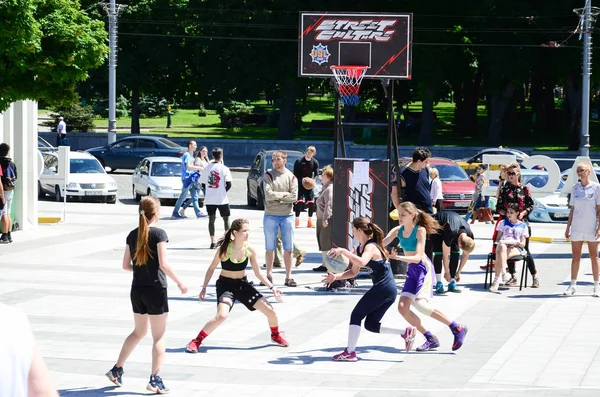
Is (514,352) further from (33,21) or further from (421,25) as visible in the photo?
(421,25)

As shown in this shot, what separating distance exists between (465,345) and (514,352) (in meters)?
0.59

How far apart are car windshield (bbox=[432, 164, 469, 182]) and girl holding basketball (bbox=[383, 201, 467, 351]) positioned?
18.3 metres

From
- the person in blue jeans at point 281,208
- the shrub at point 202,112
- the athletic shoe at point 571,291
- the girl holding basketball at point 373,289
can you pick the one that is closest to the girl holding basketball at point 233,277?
the girl holding basketball at point 373,289

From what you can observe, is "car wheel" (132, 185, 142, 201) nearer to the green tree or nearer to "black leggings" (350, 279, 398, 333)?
the green tree

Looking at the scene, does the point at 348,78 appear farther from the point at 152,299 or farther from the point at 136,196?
the point at 136,196

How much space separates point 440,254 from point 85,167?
17.5 meters

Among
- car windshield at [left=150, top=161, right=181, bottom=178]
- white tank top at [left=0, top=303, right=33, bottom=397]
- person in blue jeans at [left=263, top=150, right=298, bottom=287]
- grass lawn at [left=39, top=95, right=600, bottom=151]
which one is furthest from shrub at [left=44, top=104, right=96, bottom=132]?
white tank top at [left=0, top=303, right=33, bottom=397]

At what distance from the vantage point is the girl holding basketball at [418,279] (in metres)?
10.1

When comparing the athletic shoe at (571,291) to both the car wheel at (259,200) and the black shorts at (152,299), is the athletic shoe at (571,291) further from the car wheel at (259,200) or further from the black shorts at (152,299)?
the car wheel at (259,200)

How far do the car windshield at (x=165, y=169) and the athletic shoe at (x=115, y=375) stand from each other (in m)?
20.0

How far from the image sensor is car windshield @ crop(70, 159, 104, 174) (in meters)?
29.3

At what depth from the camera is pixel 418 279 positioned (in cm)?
1022

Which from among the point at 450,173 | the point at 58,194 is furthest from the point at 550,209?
the point at 58,194

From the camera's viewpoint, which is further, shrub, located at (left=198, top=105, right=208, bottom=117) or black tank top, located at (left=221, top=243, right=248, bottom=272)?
shrub, located at (left=198, top=105, right=208, bottom=117)
